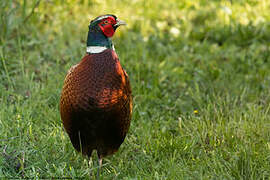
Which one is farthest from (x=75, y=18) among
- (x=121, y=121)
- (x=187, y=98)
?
(x=121, y=121)

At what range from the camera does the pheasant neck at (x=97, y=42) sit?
118 inches

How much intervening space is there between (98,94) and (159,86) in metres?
1.66

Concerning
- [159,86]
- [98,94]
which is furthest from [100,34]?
[159,86]

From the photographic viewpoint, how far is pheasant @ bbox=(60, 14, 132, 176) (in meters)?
2.90

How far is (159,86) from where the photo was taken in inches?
176

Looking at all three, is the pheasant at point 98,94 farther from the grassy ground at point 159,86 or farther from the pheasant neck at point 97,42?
the grassy ground at point 159,86

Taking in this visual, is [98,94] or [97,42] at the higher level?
[97,42]

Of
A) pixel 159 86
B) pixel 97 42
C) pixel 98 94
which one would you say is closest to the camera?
pixel 98 94

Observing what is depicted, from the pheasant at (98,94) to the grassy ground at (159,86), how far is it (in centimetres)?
24

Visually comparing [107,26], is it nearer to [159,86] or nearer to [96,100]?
[96,100]

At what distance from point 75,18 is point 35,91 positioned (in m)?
1.92

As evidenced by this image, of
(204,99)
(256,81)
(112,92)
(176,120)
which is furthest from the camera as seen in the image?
(256,81)

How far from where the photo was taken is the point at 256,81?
457 cm

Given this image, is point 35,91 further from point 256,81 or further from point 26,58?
point 256,81
